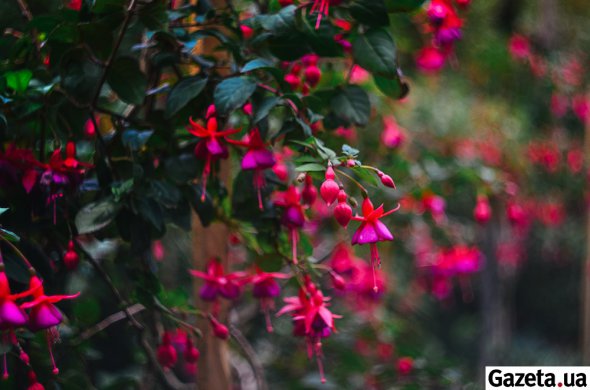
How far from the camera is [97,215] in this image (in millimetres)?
722

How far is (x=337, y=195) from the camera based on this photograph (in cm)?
61

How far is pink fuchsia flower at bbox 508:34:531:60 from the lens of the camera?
1.96 meters

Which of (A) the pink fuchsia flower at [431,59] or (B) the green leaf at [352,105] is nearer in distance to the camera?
(B) the green leaf at [352,105]

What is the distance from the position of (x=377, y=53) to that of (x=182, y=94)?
0.21 metres

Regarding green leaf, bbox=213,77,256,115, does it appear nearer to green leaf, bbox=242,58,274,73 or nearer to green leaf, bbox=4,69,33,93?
green leaf, bbox=242,58,274,73

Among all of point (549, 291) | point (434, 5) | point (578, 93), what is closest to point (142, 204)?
point (434, 5)

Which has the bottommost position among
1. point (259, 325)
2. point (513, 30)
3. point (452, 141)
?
point (259, 325)

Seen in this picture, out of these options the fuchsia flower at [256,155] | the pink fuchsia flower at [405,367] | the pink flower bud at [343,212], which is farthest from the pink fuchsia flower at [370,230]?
the pink fuchsia flower at [405,367]

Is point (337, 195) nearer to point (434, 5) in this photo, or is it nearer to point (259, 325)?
point (434, 5)

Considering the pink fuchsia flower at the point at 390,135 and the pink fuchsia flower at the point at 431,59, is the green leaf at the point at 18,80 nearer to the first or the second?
the pink fuchsia flower at the point at 390,135

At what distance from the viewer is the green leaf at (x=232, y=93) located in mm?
674

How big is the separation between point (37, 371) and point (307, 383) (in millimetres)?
605

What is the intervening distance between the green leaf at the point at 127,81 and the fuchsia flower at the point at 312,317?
27 centimetres

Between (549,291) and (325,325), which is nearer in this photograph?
(325,325)
